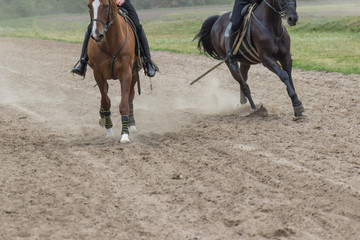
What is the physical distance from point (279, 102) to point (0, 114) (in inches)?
227

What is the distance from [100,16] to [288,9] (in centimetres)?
329

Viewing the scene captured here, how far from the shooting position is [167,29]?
36.4 metres

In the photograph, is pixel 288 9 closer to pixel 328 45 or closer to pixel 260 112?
pixel 260 112

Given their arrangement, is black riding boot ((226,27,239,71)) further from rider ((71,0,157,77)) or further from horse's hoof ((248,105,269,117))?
rider ((71,0,157,77))

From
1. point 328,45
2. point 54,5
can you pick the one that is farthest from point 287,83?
point 54,5

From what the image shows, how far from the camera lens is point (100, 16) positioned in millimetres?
7113

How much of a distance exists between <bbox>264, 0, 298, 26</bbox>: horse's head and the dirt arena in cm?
172

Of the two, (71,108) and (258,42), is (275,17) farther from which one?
(71,108)

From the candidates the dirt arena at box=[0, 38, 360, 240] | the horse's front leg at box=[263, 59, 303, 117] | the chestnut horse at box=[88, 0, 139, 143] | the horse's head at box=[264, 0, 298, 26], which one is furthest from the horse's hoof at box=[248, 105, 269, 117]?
the chestnut horse at box=[88, 0, 139, 143]

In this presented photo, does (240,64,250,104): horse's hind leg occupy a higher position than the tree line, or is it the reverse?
(240,64,250,104): horse's hind leg

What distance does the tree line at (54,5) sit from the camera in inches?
2618

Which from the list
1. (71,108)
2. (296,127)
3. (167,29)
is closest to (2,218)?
(296,127)

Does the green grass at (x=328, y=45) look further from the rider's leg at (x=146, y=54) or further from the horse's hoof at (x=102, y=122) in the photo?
the horse's hoof at (x=102, y=122)

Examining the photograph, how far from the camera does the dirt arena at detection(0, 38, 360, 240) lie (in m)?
4.79
